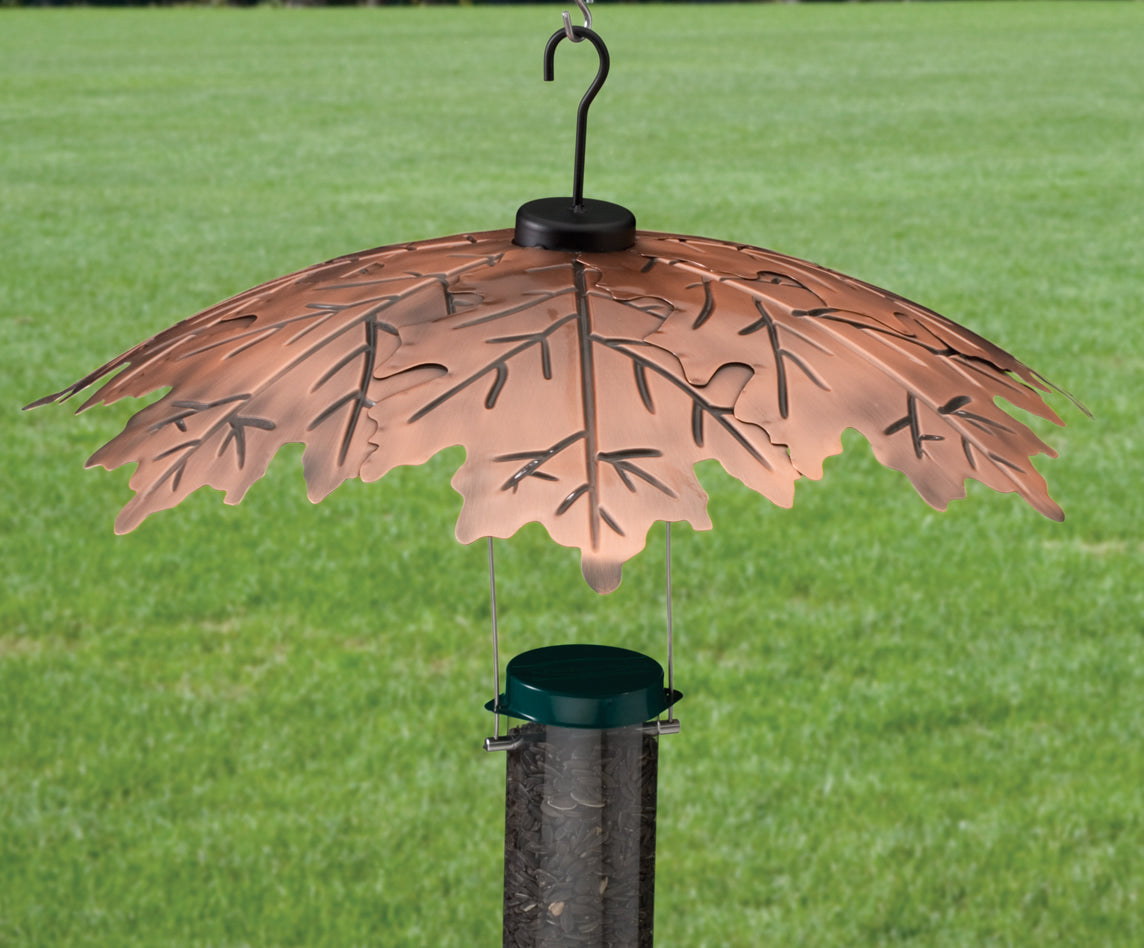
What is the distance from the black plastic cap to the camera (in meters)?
2.05

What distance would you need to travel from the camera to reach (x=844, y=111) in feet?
77.2

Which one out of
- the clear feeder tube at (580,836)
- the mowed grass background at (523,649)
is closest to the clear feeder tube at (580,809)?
the clear feeder tube at (580,836)

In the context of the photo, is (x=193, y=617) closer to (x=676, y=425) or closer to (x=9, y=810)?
(x=9, y=810)

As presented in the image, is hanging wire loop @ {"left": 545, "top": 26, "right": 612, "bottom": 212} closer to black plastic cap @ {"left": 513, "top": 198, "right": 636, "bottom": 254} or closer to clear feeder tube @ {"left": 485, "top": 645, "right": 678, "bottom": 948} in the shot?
→ black plastic cap @ {"left": 513, "top": 198, "right": 636, "bottom": 254}

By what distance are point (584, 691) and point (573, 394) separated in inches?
27.5

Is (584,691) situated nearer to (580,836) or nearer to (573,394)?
(580,836)

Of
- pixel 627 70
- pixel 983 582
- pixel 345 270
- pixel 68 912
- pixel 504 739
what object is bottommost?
pixel 68 912

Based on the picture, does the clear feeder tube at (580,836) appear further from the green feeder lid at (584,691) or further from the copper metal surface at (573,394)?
the copper metal surface at (573,394)

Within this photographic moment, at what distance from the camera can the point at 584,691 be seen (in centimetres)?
228

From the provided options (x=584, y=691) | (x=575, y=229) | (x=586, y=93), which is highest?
(x=586, y=93)

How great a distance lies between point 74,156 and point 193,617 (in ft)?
48.2

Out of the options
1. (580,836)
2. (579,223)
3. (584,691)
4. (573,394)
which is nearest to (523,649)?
(580,836)

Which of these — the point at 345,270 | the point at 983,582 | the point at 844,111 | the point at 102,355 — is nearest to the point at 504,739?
the point at 345,270

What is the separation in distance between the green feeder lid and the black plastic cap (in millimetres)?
667
